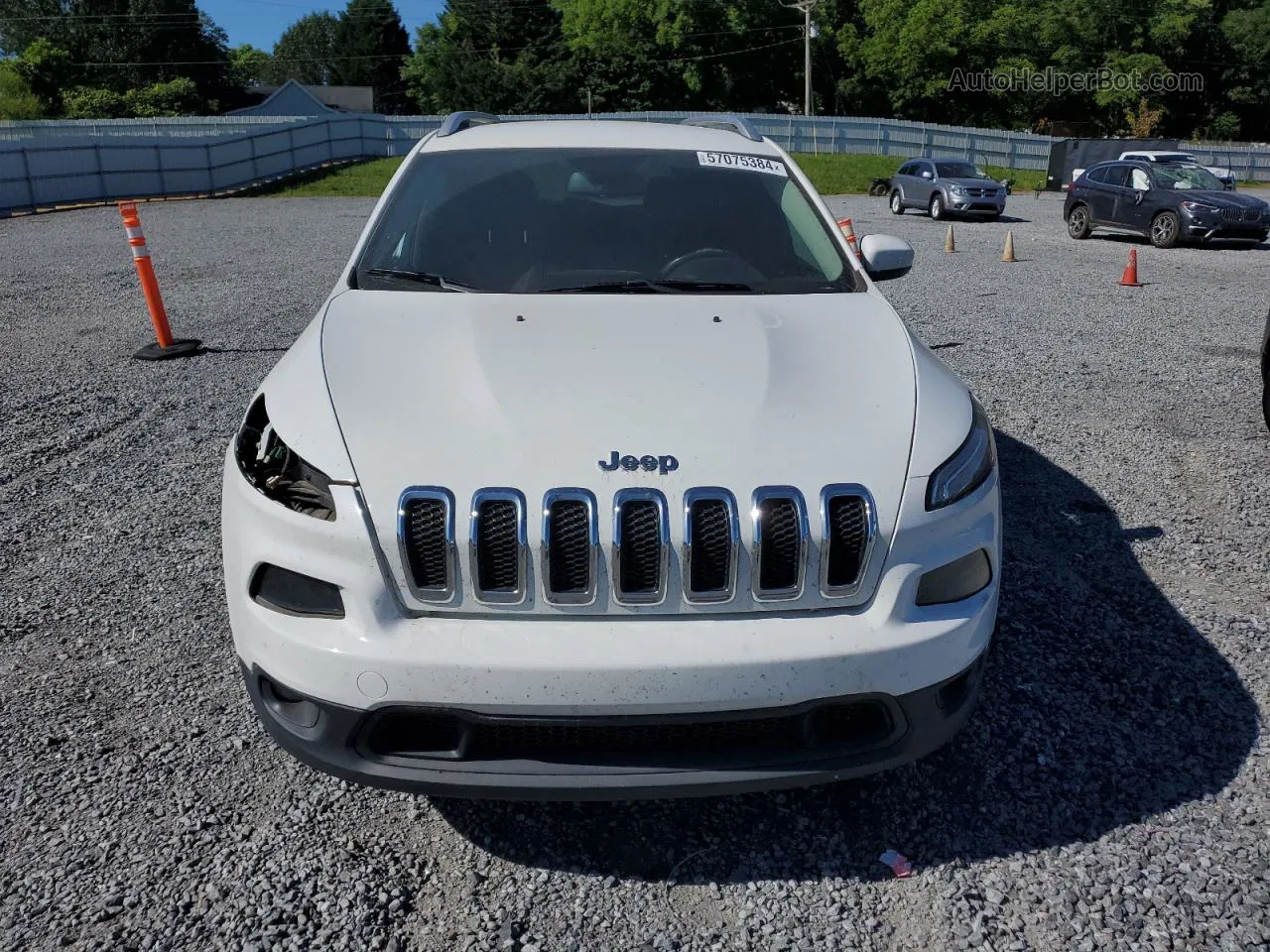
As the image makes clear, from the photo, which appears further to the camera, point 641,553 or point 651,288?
point 651,288

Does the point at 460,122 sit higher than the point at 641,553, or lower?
higher

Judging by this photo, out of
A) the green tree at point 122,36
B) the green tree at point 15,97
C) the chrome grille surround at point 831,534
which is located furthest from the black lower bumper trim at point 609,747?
the green tree at point 122,36

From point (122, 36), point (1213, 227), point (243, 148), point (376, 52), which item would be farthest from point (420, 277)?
point (376, 52)

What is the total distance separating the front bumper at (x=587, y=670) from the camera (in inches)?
78.7

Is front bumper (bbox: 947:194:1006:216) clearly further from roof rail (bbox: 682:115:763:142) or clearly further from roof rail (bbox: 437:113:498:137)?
roof rail (bbox: 437:113:498:137)

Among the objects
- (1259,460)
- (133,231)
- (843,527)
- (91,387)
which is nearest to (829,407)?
(843,527)

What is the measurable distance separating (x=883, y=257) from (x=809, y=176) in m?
29.5

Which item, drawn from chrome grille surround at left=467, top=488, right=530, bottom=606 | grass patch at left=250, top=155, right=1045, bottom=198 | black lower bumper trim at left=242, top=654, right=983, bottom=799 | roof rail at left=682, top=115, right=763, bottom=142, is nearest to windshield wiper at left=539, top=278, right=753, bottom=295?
chrome grille surround at left=467, top=488, right=530, bottom=606

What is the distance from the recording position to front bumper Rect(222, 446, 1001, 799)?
78.7 inches

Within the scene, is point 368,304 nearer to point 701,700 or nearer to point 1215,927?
point 701,700

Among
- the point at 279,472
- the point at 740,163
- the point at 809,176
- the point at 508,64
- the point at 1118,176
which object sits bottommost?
the point at 279,472

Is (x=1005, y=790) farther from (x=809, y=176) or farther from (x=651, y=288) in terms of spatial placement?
(x=809, y=176)

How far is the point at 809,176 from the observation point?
103 ft

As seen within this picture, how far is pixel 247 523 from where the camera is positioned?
2.26 meters
